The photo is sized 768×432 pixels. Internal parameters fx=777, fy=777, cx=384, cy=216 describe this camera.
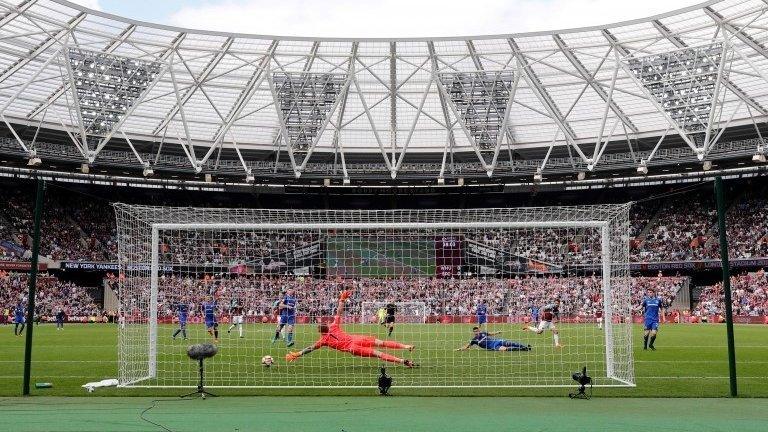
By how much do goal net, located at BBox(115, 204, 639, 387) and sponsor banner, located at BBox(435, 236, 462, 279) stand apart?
0.05 metres

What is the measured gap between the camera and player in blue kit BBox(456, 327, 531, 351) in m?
20.6

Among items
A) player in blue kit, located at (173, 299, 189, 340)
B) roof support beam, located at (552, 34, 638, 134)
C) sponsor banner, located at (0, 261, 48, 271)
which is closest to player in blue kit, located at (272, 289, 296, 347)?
player in blue kit, located at (173, 299, 189, 340)

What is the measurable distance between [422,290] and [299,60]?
20.2m

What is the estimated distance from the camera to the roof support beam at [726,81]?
121ft

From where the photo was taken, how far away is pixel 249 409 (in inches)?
455

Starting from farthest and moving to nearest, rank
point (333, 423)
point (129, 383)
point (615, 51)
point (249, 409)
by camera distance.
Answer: point (615, 51) < point (129, 383) < point (249, 409) < point (333, 423)

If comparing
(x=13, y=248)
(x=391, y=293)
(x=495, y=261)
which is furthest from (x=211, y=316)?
(x=13, y=248)

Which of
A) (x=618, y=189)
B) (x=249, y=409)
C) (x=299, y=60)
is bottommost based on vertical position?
(x=249, y=409)

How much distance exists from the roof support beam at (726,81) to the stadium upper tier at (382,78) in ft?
0.26

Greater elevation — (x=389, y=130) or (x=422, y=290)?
(x=389, y=130)

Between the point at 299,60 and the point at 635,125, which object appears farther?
the point at 635,125

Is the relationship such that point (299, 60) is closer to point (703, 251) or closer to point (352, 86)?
point (352, 86)

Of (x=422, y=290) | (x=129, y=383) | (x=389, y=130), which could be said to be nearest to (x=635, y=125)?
(x=389, y=130)

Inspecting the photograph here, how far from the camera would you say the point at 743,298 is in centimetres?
5009
